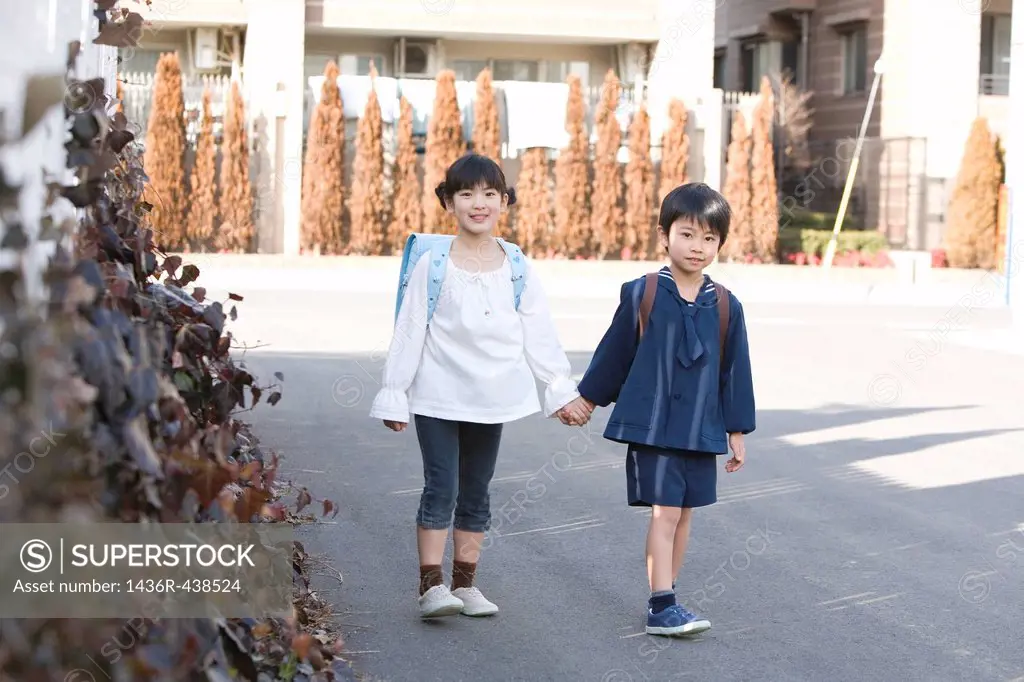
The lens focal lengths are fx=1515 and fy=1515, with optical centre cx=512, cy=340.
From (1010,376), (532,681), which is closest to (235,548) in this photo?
(532,681)

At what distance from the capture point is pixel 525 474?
892 cm

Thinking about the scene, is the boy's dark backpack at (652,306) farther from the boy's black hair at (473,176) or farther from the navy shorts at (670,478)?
the boy's black hair at (473,176)

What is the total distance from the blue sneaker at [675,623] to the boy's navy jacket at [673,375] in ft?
2.00

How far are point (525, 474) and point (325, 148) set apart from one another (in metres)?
21.1

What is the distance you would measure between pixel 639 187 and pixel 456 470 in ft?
82.2

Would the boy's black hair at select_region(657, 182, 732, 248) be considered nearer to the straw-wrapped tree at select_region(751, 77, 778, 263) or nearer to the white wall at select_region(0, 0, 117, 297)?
the white wall at select_region(0, 0, 117, 297)

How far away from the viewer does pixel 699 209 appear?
5711 mm

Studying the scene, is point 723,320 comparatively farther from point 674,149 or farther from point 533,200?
point 674,149

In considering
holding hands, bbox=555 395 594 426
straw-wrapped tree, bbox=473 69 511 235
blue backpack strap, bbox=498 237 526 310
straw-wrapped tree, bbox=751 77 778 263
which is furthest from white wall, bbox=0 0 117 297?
straw-wrapped tree, bbox=751 77 778 263

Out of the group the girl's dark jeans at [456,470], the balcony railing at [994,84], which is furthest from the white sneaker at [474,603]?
the balcony railing at [994,84]

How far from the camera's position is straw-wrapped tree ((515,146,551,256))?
98.6 ft

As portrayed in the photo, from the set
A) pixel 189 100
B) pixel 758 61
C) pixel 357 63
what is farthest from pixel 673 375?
pixel 758 61

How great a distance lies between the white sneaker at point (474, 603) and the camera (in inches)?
231

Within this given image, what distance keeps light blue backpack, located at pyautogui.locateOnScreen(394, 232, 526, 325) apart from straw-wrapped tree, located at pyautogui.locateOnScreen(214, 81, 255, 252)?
919 inches
